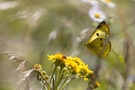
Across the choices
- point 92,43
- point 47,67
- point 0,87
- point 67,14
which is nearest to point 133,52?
point 92,43

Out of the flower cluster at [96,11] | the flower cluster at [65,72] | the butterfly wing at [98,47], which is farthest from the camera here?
the flower cluster at [96,11]

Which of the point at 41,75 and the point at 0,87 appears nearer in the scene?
the point at 41,75

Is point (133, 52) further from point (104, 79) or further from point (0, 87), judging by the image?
point (0, 87)

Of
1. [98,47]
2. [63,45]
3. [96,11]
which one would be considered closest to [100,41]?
[98,47]

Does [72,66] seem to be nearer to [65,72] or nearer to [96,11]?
[65,72]

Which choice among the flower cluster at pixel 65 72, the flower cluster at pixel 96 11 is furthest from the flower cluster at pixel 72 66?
the flower cluster at pixel 96 11

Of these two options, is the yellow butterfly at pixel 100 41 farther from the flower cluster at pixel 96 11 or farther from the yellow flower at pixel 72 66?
the flower cluster at pixel 96 11

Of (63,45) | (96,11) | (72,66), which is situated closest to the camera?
(72,66)

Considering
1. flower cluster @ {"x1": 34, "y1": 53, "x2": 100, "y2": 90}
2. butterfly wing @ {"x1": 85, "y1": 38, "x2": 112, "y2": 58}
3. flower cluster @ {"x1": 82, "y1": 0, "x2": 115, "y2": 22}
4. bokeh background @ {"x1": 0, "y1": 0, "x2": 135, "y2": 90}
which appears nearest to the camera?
flower cluster @ {"x1": 34, "y1": 53, "x2": 100, "y2": 90}

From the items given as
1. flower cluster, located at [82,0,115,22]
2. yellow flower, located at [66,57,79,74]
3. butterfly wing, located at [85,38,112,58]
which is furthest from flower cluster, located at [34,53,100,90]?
flower cluster, located at [82,0,115,22]

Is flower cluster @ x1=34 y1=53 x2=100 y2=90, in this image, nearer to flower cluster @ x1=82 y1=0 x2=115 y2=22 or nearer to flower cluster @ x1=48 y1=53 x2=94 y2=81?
flower cluster @ x1=48 y1=53 x2=94 y2=81

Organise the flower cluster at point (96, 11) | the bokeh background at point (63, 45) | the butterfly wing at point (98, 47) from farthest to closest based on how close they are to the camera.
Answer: the flower cluster at point (96, 11) → the bokeh background at point (63, 45) → the butterfly wing at point (98, 47)
